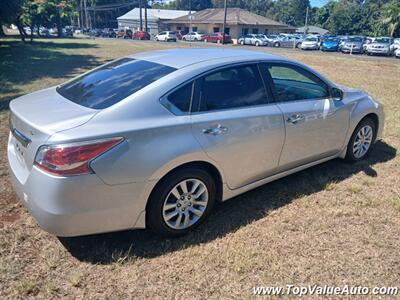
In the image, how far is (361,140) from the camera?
494 cm

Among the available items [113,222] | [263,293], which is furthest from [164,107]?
[263,293]

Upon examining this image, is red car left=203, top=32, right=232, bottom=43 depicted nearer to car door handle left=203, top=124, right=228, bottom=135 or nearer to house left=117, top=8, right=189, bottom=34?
house left=117, top=8, right=189, bottom=34

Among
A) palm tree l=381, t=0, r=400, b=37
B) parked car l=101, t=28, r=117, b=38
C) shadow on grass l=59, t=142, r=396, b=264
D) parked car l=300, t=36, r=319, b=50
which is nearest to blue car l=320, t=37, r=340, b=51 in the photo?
parked car l=300, t=36, r=319, b=50

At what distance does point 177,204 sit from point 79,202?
869 millimetres

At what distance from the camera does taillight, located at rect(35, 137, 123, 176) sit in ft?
8.23

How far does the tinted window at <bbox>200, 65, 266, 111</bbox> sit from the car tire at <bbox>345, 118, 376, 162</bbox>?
1890 mm

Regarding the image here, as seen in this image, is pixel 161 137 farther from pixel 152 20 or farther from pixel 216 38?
pixel 152 20

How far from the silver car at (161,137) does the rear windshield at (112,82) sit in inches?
0.7

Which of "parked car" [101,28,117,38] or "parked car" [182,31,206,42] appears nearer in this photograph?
"parked car" [182,31,206,42]

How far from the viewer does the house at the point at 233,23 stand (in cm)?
5766

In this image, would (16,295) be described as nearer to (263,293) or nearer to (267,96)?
(263,293)

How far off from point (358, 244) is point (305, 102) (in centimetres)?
161

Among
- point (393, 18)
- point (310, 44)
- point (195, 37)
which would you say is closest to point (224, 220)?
point (310, 44)

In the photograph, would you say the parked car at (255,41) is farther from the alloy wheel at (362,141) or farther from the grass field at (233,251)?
the grass field at (233,251)
